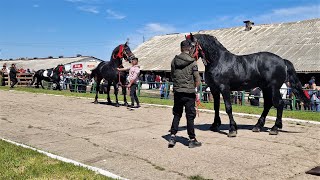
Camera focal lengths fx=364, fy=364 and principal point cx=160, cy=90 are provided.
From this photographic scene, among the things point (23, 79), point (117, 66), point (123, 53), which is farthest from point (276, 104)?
point (23, 79)

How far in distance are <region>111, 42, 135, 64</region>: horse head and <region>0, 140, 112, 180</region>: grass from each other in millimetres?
7920

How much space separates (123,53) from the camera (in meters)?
14.8

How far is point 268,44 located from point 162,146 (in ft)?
99.0

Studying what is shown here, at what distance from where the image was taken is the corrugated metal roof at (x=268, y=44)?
3059 centimetres

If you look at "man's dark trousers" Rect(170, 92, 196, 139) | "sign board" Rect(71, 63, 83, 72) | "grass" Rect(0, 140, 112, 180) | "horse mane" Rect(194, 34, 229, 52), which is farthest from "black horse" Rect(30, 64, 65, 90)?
"man's dark trousers" Rect(170, 92, 196, 139)

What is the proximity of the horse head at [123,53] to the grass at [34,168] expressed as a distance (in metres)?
7.92

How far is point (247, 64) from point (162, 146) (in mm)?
2960

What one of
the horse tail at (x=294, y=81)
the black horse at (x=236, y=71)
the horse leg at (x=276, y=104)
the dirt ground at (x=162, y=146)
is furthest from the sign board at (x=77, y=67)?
the horse leg at (x=276, y=104)

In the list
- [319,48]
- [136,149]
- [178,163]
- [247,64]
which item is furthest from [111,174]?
[319,48]

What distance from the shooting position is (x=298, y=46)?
3269 cm

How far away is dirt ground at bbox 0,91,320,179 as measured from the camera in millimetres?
5917

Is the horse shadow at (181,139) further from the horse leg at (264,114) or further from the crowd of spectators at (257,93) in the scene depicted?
the crowd of spectators at (257,93)

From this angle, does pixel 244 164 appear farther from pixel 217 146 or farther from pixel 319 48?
pixel 319 48

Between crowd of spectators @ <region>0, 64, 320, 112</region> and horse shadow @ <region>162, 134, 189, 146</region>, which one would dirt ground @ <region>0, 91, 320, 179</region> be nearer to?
horse shadow @ <region>162, 134, 189, 146</region>
